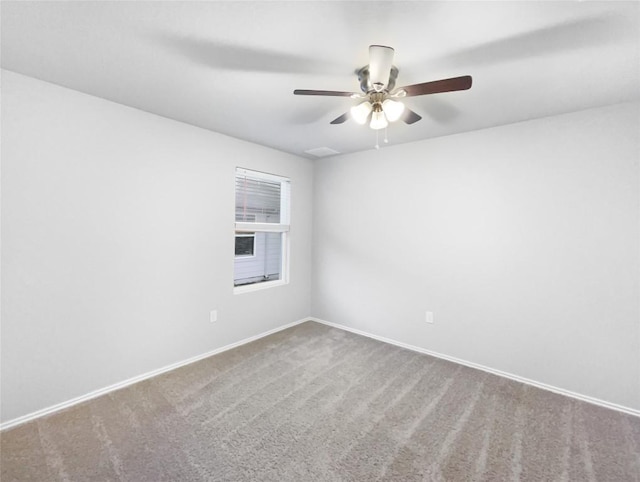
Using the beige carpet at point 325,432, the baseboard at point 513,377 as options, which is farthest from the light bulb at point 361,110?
the baseboard at point 513,377

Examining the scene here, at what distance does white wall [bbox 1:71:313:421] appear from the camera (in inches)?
80.1

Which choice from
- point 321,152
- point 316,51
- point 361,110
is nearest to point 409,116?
point 361,110

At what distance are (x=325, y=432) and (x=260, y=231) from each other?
2406mm

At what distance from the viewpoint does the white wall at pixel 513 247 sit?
92.5 inches

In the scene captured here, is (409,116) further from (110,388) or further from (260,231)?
(110,388)

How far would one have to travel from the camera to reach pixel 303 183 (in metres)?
4.25

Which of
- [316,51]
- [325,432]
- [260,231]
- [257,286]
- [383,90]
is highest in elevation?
[316,51]

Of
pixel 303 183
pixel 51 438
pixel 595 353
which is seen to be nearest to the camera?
pixel 51 438

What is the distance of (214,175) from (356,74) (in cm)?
190

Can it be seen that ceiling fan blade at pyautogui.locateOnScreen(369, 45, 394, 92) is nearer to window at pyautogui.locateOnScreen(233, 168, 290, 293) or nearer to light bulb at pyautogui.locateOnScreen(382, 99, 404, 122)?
light bulb at pyautogui.locateOnScreen(382, 99, 404, 122)

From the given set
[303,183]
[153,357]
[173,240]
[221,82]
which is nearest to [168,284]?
[173,240]

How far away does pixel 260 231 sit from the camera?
3756 millimetres

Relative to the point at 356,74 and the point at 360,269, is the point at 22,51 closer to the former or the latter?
the point at 356,74

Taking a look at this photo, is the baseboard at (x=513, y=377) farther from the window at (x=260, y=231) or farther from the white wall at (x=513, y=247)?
the window at (x=260, y=231)
